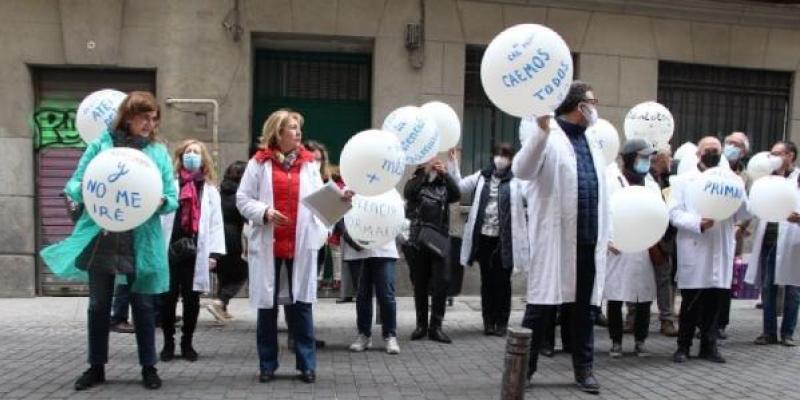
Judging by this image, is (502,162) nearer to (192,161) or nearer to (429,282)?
(429,282)

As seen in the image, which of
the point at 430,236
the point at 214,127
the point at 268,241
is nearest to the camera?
the point at 268,241

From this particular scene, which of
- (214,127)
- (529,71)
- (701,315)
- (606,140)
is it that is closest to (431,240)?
(606,140)

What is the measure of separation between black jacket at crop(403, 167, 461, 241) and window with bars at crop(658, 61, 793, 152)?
5.93m

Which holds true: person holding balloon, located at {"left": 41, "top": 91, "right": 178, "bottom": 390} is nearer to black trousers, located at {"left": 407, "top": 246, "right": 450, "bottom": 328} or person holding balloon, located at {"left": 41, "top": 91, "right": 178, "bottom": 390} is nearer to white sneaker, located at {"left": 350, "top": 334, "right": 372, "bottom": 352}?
white sneaker, located at {"left": 350, "top": 334, "right": 372, "bottom": 352}

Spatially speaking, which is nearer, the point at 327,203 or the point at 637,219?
the point at 327,203

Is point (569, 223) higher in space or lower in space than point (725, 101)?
lower

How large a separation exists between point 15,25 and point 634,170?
26.6ft

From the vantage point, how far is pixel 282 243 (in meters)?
5.62

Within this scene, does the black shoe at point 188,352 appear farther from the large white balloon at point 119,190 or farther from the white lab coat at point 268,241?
the large white balloon at point 119,190

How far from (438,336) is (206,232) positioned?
245cm

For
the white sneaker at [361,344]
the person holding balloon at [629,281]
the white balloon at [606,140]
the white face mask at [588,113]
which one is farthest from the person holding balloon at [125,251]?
the white balloon at [606,140]

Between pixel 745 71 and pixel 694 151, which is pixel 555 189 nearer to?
pixel 694 151

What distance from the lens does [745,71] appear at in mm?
12391

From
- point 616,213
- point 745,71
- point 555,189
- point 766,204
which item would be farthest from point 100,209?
point 745,71
